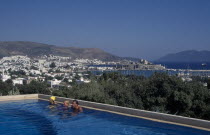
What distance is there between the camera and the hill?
285 feet

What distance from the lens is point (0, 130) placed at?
9.11 meters

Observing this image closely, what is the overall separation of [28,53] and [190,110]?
83308 millimetres

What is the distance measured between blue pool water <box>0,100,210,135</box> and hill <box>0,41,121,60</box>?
6911cm

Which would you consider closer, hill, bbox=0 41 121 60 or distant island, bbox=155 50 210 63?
hill, bbox=0 41 121 60

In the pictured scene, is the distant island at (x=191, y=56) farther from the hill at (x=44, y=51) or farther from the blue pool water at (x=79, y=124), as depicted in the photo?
the blue pool water at (x=79, y=124)

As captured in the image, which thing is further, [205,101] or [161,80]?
[161,80]

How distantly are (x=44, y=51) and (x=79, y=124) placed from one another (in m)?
82.2

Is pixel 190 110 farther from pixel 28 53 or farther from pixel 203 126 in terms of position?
pixel 28 53

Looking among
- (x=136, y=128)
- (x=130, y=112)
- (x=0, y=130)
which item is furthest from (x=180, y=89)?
(x=0, y=130)

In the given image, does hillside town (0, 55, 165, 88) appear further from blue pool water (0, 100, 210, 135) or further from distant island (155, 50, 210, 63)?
distant island (155, 50, 210, 63)

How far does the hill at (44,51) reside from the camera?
8700 cm

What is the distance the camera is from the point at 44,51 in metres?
89.3

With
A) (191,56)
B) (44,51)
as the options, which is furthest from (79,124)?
(191,56)

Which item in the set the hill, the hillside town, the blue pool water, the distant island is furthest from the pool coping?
the distant island
